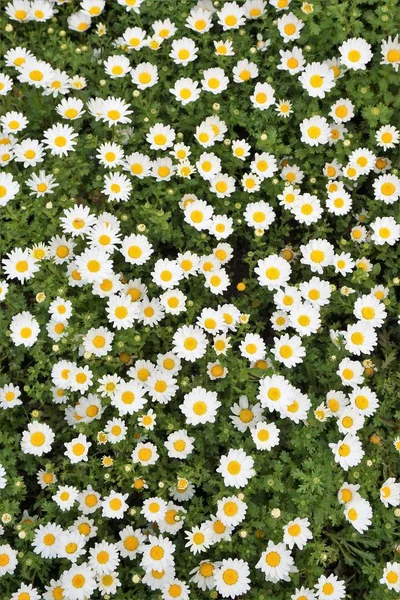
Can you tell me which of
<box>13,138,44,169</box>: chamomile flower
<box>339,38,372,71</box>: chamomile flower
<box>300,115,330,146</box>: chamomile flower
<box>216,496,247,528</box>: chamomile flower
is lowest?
<box>216,496,247,528</box>: chamomile flower

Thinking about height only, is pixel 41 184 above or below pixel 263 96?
below

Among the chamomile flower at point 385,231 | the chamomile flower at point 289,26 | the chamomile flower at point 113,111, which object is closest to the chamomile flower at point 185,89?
the chamomile flower at point 113,111

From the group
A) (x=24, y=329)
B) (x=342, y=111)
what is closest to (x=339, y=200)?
(x=342, y=111)

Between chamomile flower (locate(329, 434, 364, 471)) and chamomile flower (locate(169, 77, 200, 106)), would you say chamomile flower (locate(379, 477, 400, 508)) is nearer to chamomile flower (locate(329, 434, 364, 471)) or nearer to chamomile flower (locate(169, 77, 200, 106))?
chamomile flower (locate(329, 434, 364, 471))

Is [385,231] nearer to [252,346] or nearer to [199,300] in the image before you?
[252,346]

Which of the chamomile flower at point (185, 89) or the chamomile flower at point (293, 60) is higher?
the chamomile flower at point (293, 60)

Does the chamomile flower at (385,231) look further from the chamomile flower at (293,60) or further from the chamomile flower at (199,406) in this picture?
the chamomile flower at (199,406)

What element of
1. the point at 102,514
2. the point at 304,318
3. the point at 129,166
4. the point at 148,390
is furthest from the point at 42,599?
the point at 129,166

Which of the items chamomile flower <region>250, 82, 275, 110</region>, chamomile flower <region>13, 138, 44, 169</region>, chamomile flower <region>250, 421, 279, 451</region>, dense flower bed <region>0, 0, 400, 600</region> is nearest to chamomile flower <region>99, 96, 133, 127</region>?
dense flower bed <region>0, 0, 400, 600</region>
